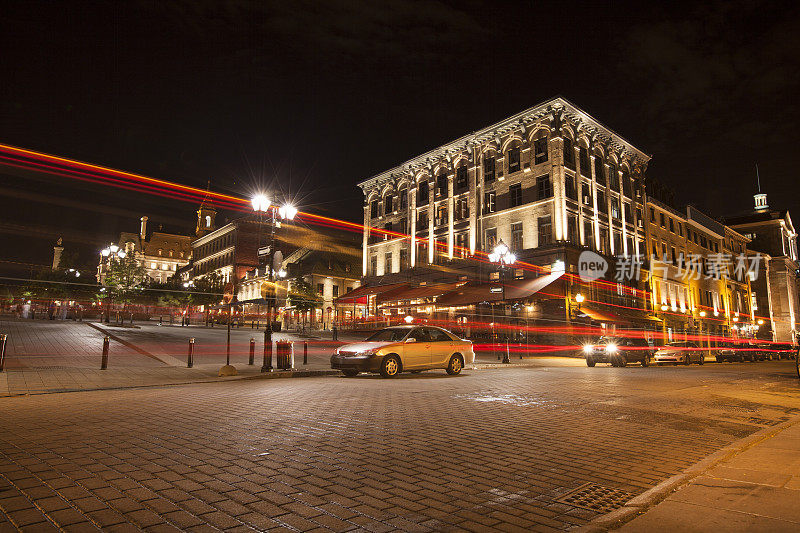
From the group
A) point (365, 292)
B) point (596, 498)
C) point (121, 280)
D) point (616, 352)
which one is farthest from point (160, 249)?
point (596, 498)

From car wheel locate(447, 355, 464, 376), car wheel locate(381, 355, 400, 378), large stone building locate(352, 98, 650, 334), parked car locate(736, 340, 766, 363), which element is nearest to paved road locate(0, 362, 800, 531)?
car wheel locate(381, 355, 400, 378)

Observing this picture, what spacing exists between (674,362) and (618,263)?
45.1 feet

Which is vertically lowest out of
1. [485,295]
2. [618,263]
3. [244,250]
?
[485,295]

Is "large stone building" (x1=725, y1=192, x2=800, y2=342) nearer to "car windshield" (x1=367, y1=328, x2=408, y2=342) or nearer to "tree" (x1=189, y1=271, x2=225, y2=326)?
"car windshield" (x1=367, y1=328, x2=408, y2=342)

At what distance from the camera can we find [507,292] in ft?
99.0

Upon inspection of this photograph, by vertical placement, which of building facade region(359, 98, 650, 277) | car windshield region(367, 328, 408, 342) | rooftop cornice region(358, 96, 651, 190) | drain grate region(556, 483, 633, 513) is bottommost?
drain grate region(556, 483, 633, 513)

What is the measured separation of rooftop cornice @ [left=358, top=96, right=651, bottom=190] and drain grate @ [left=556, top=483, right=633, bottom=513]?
33162 millimetres

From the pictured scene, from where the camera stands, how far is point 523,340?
104 feet

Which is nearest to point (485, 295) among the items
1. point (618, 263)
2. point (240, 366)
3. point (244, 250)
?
point (618, 263)

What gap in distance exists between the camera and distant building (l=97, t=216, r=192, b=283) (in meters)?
120

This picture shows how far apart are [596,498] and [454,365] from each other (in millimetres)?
11439

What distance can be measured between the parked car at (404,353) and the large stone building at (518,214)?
13507 mm

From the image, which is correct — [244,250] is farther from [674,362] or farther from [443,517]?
[443,517]

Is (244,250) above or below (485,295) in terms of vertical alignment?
above
